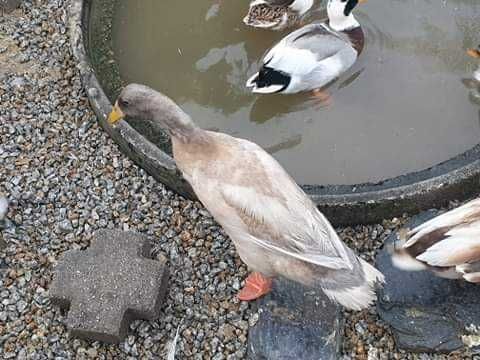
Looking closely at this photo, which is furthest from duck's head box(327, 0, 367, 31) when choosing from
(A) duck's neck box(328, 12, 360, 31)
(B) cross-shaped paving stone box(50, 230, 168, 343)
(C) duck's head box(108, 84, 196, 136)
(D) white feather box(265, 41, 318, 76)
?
(B) cross-shaped paving stone box(50, 230, 168, 343)

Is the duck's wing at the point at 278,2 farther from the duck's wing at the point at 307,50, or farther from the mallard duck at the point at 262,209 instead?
the mallard duck at the point at 262,209

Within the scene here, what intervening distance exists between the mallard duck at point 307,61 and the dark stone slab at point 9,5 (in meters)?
2.07

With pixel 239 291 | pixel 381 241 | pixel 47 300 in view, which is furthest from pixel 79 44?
pixel 381 241

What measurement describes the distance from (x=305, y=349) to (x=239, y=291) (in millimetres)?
495

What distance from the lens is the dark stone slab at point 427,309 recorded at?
10.4 feet

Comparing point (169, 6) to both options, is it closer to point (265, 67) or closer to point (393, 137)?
point (265, 67)

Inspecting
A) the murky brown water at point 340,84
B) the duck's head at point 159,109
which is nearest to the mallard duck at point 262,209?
the duck's head at point 159,109

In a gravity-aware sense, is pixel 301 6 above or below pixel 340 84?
above

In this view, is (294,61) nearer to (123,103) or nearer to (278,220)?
(123,103)

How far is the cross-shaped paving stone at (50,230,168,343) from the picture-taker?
10.9ft

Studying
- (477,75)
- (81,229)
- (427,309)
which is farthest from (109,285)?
(477,75)

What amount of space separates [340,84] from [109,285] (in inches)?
78.9

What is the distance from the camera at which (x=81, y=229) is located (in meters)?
3.81

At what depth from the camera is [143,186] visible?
12.9 feet
